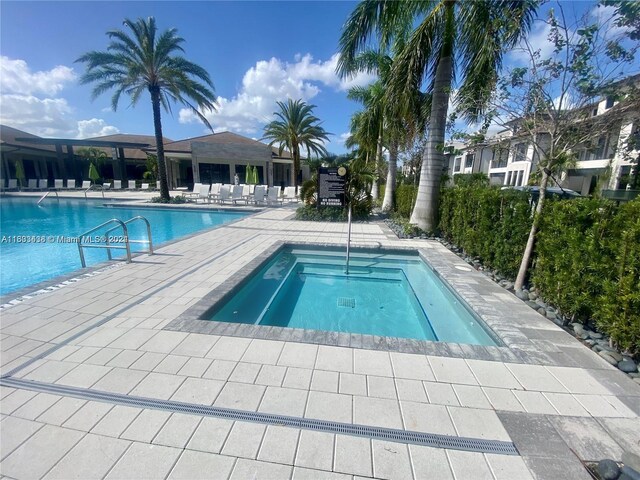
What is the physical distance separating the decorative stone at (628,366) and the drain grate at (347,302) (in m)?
3.40

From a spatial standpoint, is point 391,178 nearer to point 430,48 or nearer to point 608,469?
point 430,48

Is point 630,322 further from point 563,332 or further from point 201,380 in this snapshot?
point 201,380

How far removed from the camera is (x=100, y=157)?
30.9 m

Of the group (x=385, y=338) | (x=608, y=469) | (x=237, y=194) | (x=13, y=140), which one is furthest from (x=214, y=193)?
(x=13, y=140)

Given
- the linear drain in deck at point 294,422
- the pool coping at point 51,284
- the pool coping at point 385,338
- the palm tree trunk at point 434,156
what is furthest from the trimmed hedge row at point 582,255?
the pool coping at point 51,284

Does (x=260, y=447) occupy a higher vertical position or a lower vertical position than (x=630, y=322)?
lower

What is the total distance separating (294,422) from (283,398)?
261mm

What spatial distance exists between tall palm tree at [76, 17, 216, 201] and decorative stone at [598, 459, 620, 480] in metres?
19.1

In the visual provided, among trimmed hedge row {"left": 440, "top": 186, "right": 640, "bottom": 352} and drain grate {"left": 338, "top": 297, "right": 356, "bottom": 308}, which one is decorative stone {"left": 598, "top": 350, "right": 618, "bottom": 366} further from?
drain grate {"left": 338, "top": 297, "right": 356, "bottom": 308}

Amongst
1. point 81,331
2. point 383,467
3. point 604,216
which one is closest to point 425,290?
point 604,216

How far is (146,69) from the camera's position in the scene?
48.1 ft

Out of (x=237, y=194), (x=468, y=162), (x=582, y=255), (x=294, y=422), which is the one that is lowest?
(x=294, y=422)

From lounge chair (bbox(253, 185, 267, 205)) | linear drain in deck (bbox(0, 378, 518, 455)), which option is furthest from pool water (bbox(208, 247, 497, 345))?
lounge chair (bbox(253, 185, 267, 205))

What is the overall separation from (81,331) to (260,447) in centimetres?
284
